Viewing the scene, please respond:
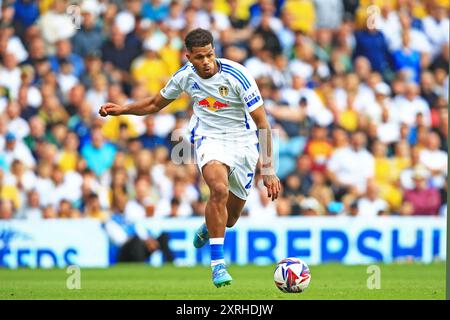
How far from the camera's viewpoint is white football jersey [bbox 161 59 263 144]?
36.0 feet

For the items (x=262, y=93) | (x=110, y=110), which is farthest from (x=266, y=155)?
(x=262, y=93)

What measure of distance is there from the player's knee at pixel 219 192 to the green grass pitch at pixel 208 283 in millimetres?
951

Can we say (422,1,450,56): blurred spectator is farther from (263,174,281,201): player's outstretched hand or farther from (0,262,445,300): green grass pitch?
(263,174,281,201): player's outstretched hand

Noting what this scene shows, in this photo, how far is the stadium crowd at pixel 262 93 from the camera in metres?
17.7

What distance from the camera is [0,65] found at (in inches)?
736

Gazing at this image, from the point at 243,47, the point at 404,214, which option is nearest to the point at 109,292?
the point at 404,214

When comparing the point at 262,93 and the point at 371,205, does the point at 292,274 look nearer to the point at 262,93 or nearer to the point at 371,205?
the point at 371,205

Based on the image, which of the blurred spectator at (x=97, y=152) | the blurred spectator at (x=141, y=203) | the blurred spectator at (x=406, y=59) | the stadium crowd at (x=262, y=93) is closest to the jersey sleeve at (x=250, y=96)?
the stadium crowd at (x=262, y=93)

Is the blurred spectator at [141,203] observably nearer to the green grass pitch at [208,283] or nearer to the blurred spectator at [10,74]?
the green grass pitch at [208,283]

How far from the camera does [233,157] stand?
1127cm

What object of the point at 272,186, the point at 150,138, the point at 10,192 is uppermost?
the point at 150,138

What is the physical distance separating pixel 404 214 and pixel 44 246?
18.8 ft

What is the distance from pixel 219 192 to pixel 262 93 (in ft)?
27.9

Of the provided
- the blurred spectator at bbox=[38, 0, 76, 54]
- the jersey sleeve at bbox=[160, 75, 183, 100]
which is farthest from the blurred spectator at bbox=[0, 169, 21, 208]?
the jersey sleeve at bbox=[160, 75, 183, 100]
